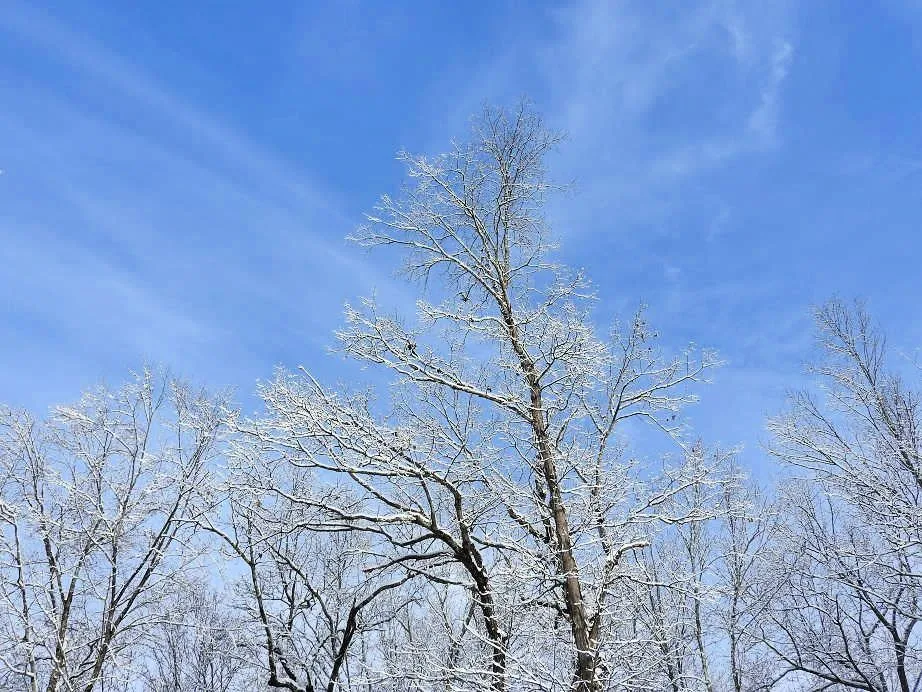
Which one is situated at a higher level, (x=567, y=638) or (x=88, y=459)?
(x=88, y=459)

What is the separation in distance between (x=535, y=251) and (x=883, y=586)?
546 inches

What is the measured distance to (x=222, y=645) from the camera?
18.4 m

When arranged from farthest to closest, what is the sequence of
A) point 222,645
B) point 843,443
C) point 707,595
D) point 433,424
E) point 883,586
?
point 222,645, point 883,586, point 843,443, point 433,424, point 707,595

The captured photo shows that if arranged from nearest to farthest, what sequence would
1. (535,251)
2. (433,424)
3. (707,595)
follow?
1. (707,595)
2. (433,424)
3. (535,251)

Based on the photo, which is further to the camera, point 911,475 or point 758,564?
point 758,564

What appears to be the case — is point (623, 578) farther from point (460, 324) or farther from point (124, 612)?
point (124, 612)

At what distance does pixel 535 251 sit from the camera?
9742 mm

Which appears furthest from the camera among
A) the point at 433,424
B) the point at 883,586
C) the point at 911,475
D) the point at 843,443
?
the point at 883,586

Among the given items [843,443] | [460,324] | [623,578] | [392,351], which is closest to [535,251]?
[460,324]

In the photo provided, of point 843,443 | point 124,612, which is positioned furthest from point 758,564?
point 124,612

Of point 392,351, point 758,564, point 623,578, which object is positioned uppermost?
point 392,351

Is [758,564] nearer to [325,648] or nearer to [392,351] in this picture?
[325,648]

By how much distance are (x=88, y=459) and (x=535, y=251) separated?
11628mm

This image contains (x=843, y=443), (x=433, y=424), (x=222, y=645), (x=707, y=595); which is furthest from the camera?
(x=222, y=645)
